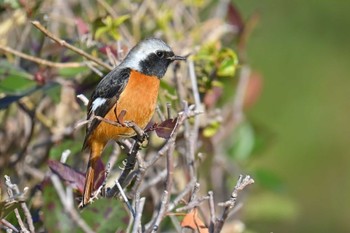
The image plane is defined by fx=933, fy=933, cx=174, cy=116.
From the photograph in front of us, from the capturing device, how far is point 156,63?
2934 millimetres

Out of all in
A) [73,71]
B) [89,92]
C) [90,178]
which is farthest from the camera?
[89,92]

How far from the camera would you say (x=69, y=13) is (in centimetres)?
361

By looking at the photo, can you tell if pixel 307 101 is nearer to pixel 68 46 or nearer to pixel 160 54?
pixel 160 54

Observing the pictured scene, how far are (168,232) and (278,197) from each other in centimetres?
108

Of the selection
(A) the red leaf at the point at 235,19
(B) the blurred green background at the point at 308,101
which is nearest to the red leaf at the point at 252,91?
(A) the red leaf at the point at 235,19

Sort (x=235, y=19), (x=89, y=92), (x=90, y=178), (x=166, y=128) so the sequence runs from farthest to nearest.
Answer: (x=235, y=19) < (x=89, y=92) < (x=90, y=178) < (x=166, y=128)

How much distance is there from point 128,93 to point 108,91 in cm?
11

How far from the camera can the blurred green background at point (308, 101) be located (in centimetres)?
627

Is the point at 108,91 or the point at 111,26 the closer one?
the point at 108,91

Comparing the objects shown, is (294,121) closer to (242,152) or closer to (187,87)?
(242,152)

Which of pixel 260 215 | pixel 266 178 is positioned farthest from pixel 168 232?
pixel 260 215

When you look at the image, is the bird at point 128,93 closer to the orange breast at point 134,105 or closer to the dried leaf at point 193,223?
the orange breast at point 134,105

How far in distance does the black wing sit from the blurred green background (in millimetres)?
3014

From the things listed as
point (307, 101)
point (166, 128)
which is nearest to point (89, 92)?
point (166, 128)
